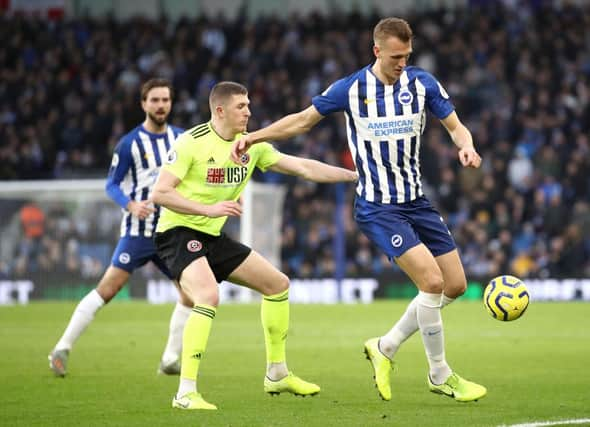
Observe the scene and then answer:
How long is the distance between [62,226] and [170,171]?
14.1 meters

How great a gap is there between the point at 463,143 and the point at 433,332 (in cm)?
131

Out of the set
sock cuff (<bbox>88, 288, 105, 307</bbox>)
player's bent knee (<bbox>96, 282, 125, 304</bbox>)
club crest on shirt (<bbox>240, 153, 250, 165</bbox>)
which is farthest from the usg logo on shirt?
sock cuff (<bbox>88, 288, 105, 307</bbox>)

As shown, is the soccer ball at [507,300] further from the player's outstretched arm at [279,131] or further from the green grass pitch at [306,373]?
the player's outstretched arm at [279,131]

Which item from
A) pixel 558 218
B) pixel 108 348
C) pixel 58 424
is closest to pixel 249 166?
pixel 58 424

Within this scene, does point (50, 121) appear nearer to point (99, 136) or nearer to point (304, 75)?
point (99, 136)

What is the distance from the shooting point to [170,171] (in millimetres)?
8078

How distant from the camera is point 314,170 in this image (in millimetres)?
8516

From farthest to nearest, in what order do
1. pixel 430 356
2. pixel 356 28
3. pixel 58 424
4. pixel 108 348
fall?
pixel 356 28 < pixel 108 348 < pixel 430 356 < pixel 58 424

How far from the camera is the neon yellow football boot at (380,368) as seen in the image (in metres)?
8.02

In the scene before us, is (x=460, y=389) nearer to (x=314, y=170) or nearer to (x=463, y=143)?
(x=463, y=143)

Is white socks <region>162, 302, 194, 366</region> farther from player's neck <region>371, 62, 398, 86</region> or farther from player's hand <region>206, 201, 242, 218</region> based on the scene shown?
player's neck <region>371, 62, 398, 86</region>

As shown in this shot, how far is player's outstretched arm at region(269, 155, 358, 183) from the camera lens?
27.7 ft

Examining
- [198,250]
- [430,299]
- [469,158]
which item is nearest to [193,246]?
[198,250]

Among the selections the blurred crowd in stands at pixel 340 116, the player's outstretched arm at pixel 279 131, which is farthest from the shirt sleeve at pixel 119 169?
the blurred crowd in stands at pixel 340 116
